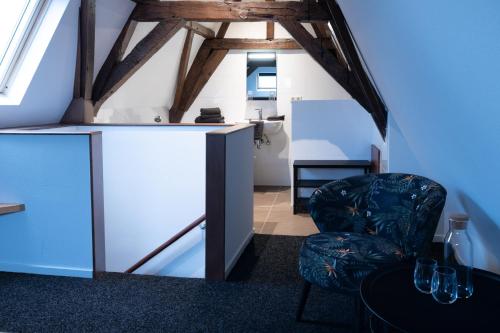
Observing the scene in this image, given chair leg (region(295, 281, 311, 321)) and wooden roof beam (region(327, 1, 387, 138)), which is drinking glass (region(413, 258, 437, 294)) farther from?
wooden roof beam (region(327, 1, 387, 138))

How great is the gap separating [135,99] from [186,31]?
1127 millimetres

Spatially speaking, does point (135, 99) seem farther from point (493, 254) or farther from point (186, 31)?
point (493, 254)

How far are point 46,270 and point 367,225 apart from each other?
2091 millimetres

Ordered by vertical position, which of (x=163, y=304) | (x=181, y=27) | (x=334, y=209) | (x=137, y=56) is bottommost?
(x=163, y=304)

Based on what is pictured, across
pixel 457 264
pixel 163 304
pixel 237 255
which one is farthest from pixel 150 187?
pixel 457 264

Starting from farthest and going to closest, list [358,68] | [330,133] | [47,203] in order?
[330,133]
[358,68]
[47,203]

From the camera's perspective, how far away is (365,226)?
9.76 feet

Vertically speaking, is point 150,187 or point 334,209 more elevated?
point 334,209

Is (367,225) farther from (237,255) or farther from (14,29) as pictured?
(14,29)

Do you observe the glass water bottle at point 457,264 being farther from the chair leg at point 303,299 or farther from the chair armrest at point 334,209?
the chair leg at point 303,299

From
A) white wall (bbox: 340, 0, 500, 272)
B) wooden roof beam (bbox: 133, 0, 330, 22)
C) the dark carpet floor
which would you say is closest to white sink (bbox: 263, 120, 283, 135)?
wooden roof beam (bbox: 133, 0, 330, 22)

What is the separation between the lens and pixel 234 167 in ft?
11.7

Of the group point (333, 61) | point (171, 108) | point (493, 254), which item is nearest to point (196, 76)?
point (171, 108)

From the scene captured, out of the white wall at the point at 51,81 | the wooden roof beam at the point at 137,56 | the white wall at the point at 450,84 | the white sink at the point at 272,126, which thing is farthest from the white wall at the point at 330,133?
the white wall at the point at 51,81
